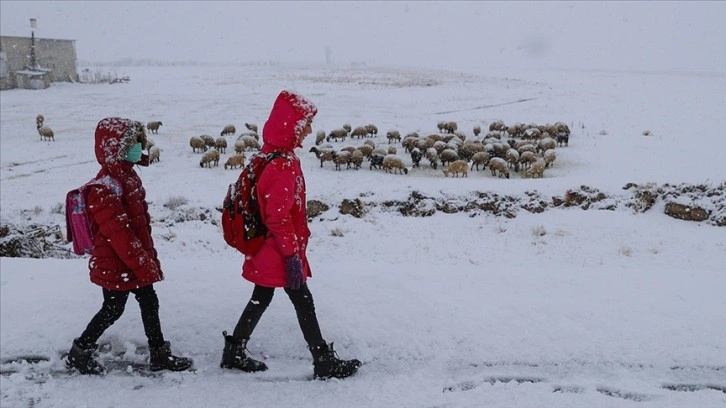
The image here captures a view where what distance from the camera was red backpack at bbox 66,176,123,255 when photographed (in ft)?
10.5

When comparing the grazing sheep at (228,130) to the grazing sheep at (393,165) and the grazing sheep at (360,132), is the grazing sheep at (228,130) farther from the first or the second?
the grazing sheep at (393,165)

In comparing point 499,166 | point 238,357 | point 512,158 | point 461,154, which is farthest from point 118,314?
point 461,154

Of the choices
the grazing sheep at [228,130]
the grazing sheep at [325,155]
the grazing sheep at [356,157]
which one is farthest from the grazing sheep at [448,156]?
the grazing sheep at [228,130]

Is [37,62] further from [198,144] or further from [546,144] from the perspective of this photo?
[546,144]

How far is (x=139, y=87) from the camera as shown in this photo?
140ft

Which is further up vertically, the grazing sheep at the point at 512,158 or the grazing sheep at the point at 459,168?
the grazing sheep at the point at 512,158

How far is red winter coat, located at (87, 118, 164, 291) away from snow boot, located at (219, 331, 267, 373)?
0.68 m

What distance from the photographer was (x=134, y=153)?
337 centimetres

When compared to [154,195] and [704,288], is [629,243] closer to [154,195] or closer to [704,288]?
[704,288]

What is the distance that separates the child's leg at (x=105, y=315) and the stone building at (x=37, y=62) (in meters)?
45.4

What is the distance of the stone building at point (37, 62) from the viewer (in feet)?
130

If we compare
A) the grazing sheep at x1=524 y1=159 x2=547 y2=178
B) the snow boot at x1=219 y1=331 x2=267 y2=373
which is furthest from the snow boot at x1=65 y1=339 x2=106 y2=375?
the grazing sheep at x1=524 y1=159 x2=547 y2=178

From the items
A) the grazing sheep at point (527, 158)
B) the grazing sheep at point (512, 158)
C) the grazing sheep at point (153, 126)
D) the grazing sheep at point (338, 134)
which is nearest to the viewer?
the grazing sheep at point (527, 158)

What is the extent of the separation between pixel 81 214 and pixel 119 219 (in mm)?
237
